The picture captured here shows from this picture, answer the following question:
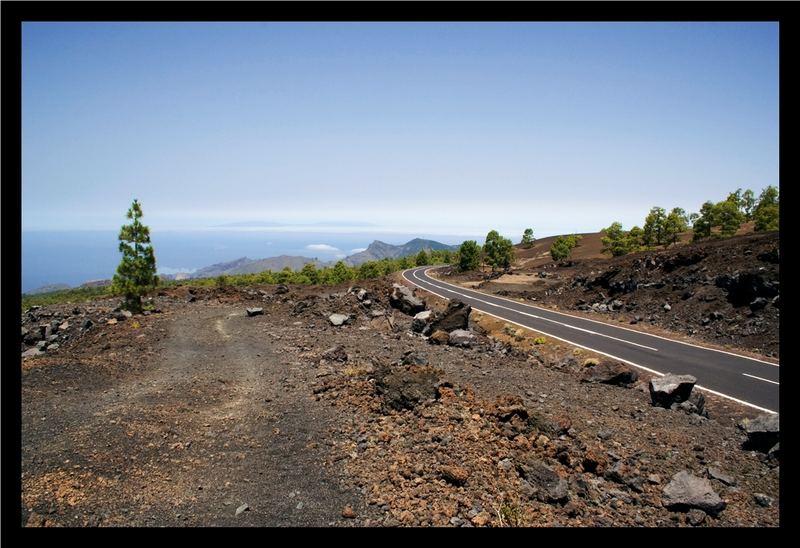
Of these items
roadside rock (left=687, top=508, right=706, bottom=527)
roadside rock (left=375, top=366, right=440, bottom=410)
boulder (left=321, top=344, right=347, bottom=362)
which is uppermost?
roadside rock (left=375, top=366, right=440, bottom=410)

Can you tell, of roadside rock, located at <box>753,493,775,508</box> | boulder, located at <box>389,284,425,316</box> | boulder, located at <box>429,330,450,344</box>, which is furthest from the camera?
boulder, located at <box>389,284,425,316</box>

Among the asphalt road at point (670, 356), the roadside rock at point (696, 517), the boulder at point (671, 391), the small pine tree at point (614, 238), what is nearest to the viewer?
the roadside rock at point (696, 517)

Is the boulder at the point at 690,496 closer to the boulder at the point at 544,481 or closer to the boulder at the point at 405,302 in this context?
the boulder at the point at 544,481

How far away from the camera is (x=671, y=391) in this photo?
36.3 ft

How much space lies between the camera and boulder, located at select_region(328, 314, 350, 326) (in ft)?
69.6

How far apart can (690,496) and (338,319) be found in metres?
17.2

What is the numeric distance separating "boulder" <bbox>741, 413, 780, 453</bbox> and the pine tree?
102ft

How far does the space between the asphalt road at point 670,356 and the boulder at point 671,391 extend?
12.1ft

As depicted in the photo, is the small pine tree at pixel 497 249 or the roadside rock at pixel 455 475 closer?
the roadside rock at pixel 455 475

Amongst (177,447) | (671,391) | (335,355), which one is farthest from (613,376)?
(177,447)

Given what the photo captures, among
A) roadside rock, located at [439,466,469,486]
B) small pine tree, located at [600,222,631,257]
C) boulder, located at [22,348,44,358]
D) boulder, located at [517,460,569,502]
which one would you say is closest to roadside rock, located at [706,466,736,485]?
boulder, located at [517,460,569,502]

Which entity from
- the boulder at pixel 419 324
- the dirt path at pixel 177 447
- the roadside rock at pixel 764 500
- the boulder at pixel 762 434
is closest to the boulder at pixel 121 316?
the dirt path at pixel 177 447

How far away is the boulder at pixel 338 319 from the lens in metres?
21.2

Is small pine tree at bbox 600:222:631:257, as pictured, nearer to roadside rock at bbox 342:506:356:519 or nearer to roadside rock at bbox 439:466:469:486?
roadside rock at bbox 439:466:469:486
